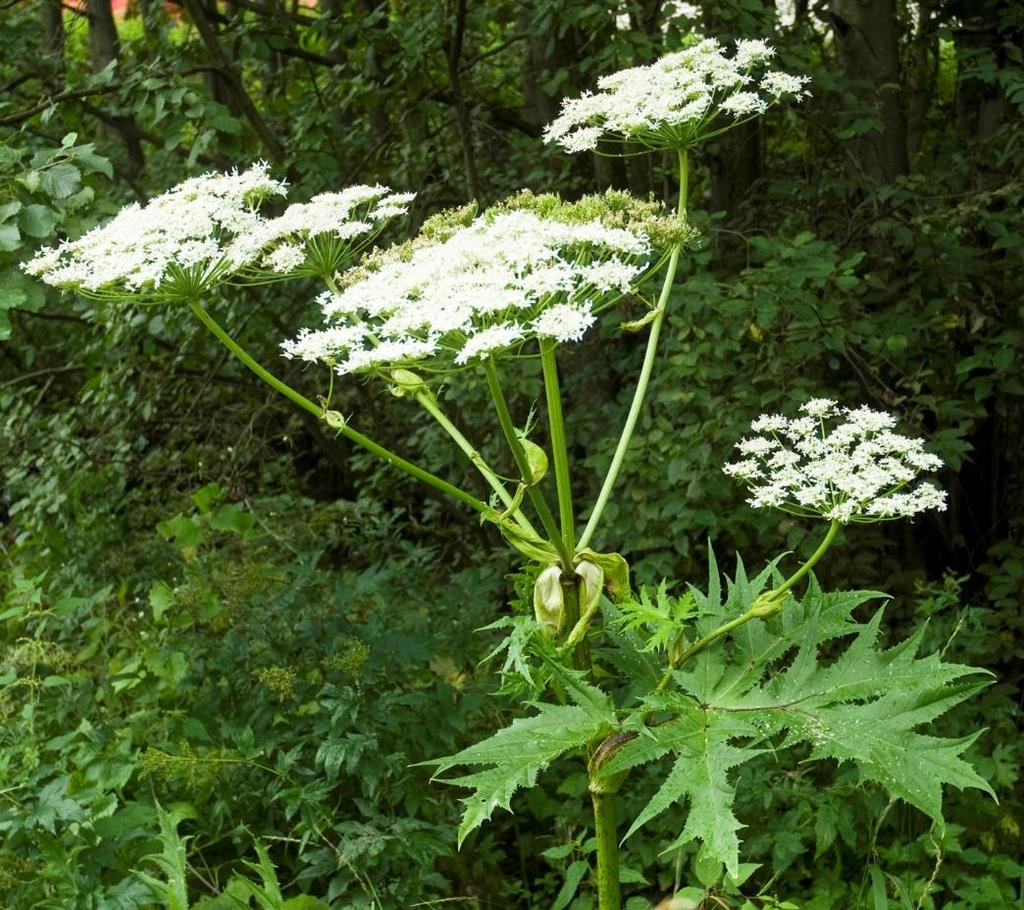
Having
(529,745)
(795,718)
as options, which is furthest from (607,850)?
(795,718)

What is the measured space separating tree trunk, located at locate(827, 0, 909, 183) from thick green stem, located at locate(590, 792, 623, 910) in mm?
3983

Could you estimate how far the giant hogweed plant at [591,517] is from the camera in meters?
2.03

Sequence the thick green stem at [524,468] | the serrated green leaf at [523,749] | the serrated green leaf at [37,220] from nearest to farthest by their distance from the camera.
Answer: the serrated green leaf at [523,749] < the thick green stem at [524,468] < the serrated green leaf at [37,220]

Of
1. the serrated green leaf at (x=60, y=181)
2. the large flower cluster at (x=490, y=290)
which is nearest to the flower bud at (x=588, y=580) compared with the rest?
the large flower cluster at (x=490, y=290)

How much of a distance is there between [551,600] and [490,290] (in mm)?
593

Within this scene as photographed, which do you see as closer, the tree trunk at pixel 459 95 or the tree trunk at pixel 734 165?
the tree trunk at pixel 459 95

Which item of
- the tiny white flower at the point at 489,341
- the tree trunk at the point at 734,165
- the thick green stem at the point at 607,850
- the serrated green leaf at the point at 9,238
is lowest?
the thick green stem at the point at 607,850

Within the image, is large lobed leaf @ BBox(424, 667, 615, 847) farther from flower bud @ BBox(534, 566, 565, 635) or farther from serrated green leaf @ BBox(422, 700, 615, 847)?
flower bud @ BBox(534, 566, 565, 635)

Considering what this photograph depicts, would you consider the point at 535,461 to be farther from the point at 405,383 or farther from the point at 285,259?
the point at 285,259

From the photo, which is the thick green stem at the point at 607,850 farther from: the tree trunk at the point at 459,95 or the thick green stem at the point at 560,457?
the tree trunk at the point at 459,95

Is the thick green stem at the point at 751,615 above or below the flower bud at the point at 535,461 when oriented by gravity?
below

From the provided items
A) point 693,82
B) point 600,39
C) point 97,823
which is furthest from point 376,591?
point 600,39

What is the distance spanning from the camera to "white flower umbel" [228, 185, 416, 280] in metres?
2.46

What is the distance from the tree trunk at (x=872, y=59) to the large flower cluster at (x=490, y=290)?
3457 mm
